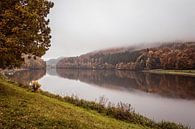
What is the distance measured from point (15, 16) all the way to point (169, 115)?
2364cm

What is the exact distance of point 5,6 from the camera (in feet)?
79.1

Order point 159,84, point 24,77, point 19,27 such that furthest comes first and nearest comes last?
point 24,77, point 159,84, point 19,27

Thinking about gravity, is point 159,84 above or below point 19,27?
below

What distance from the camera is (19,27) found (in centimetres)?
2348

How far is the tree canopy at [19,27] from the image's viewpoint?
882 inches

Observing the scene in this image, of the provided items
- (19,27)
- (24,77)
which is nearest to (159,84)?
(24,77)

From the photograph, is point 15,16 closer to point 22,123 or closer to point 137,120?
point 22,123

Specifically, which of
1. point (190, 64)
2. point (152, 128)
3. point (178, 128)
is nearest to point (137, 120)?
point (152, 128)

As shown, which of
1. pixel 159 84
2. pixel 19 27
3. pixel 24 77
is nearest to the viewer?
pixel 19 27

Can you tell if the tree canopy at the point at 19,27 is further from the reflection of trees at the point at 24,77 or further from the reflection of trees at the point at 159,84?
the reflection of trees at the point at 159,84

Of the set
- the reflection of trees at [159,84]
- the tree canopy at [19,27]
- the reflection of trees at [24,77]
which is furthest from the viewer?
the reflection of trees at [24,77]

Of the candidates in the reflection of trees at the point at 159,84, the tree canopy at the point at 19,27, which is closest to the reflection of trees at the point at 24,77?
the reflection of trees at the point at 159,84

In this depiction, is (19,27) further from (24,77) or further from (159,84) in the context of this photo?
(24,77)

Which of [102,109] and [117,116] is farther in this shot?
[102,109]
